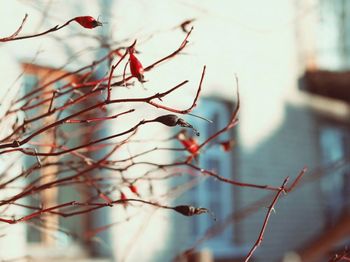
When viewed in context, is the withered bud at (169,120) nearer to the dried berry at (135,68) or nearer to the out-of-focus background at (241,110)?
the dried berry at (135,68)

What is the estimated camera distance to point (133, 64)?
1.68m

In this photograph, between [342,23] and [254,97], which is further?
[342,23]

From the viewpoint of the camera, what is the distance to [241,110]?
26.4 feet

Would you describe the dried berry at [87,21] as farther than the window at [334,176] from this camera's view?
No

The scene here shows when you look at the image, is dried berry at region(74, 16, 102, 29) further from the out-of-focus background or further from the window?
the window

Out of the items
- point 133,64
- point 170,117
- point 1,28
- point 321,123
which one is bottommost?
point 170,117

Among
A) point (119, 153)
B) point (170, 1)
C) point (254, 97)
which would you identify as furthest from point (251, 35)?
point (119, 153)

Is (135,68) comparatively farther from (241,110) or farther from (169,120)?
(241,110)

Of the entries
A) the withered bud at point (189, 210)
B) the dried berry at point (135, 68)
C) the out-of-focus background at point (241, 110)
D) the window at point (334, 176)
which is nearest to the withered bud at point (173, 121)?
the dried berry at point (135, 68)

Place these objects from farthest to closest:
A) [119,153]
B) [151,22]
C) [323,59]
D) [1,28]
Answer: [323,59] < [151,22] < [119,153] < [1,28]

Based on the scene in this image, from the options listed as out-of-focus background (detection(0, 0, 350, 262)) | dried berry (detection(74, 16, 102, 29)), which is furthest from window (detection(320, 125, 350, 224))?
dried berry (detection(74, 16, 102, 29))

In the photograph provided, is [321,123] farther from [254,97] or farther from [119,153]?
[119,153]

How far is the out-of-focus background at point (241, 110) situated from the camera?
578cm

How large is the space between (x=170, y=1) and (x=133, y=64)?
5.60 meters
